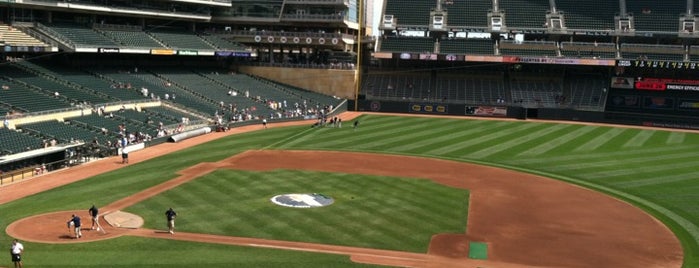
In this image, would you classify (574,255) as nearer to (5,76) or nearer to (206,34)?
(5,76)

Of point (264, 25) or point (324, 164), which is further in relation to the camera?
point (264, 25)

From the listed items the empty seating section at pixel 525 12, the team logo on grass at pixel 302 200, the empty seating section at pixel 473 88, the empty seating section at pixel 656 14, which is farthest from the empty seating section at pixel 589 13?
the team logo on grass at pixel 302 200

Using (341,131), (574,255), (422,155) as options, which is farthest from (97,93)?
(574,255)

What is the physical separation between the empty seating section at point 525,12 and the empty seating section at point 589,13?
251 cm

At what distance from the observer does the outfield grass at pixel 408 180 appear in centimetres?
2111

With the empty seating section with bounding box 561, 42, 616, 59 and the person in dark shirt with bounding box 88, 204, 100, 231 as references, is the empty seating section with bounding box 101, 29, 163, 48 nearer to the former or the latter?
the person in dark shirt with bounding box 88, 204, 100, 231

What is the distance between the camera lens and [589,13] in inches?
3095

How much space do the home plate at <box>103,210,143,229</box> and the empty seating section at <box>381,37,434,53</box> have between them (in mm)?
57320

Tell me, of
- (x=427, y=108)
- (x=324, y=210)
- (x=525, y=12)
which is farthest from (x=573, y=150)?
(x=525, y=12)

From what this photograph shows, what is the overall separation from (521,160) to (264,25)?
4953 centimetres

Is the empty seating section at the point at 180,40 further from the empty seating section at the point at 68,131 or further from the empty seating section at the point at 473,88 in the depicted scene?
the empty seating section at the point at 473,88

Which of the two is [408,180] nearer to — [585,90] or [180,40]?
[180,40]

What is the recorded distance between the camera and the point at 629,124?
69.6m

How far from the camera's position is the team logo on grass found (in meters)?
28.1
